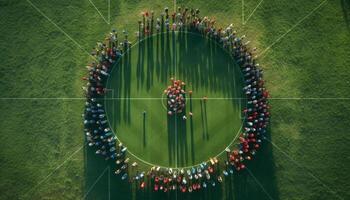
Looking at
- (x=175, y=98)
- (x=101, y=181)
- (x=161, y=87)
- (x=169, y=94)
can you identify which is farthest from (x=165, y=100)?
(x=101, y=181)

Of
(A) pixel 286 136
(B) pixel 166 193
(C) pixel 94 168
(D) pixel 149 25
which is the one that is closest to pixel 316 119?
(A) pixel 286 136

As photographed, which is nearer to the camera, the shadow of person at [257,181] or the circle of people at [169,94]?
the circle of people at [169,94]

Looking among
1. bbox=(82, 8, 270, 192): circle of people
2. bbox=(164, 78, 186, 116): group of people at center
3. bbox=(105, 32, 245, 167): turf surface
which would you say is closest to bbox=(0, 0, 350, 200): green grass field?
bbox=(82, 8, 270, 192): circle of people

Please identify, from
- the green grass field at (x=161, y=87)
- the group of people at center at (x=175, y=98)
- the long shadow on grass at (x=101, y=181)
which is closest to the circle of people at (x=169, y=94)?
the long shadow on grass at (x=101, y=181)

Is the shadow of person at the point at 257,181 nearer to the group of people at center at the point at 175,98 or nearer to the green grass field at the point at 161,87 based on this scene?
the green grass field at the point at 161,87

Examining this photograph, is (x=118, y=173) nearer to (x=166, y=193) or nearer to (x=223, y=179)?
(x=166, y=193)

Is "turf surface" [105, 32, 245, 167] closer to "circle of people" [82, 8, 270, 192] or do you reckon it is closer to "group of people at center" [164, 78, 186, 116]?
"group of people at center" [164, 78, 186, 116]

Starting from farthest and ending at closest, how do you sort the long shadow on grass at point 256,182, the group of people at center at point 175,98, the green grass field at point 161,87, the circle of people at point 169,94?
1. the group of people at center at point 175,98
2. the green grass field at point 161,87
3. the long shadow on grass at point 256,182
4. the circle of people at point 169,94
